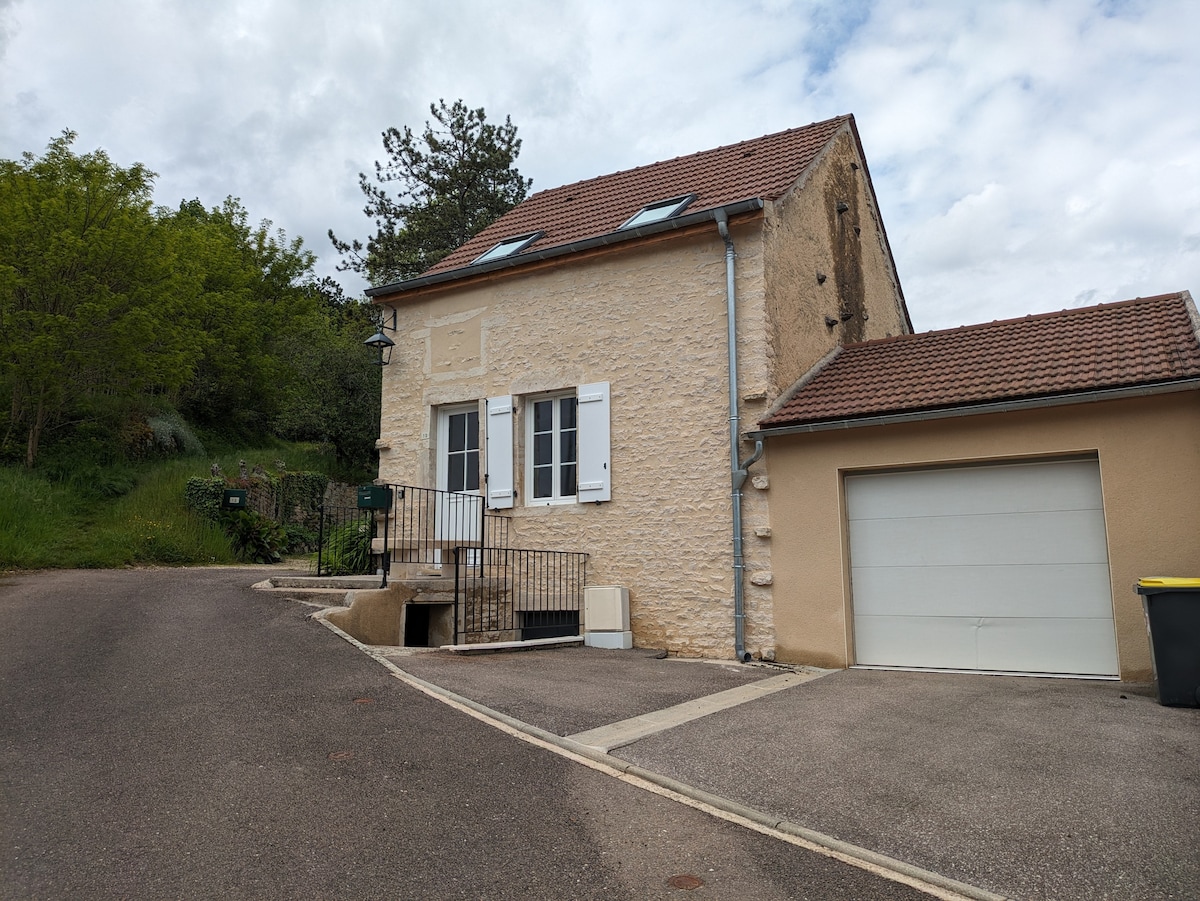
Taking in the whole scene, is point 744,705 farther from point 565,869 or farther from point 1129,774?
point 565,869

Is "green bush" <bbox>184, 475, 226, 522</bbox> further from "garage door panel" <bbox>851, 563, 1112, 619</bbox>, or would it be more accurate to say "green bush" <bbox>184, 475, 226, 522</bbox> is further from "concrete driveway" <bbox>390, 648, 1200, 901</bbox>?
"garage door panel" <bbox>851, 563, 1112, 619</bbox>

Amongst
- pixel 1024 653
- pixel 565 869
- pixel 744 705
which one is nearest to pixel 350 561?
pixel 744 705

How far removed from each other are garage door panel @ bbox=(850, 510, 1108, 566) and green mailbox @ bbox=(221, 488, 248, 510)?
40.2 feet

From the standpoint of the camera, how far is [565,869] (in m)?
3.40

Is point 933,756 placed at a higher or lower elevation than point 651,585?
lower

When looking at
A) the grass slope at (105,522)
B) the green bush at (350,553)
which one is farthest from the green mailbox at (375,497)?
the grass slope at (105,522)

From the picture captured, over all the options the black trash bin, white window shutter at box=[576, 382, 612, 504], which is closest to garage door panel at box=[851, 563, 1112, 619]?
the black trash bin

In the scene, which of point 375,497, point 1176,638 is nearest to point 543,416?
point 375,497

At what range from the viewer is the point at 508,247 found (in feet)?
40.6

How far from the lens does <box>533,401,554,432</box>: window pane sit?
36.1ft

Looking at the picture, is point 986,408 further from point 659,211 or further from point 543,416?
point 543,416

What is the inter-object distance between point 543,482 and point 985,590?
519cm

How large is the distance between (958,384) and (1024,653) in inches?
103

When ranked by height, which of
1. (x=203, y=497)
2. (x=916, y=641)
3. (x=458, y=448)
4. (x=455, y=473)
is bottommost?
(x=916, y=641)
